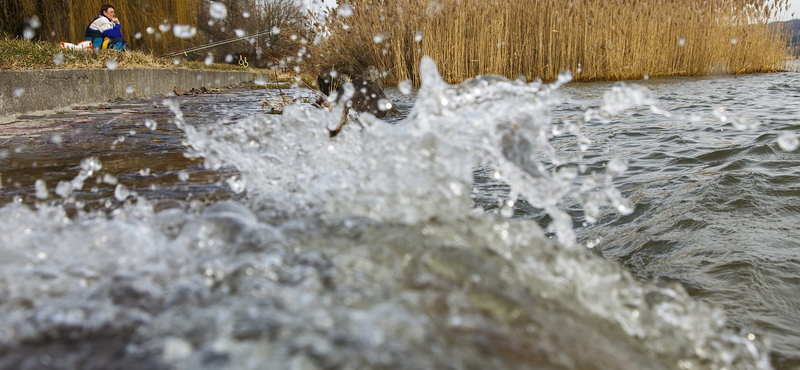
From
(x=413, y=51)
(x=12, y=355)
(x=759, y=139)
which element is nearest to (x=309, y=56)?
(x=413, y=51)

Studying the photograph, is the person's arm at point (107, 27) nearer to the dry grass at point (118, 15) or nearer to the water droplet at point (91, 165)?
the dry grass at point (118, 15)

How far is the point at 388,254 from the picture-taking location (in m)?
1.40

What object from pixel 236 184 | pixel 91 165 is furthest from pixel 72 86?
pixel 236 184

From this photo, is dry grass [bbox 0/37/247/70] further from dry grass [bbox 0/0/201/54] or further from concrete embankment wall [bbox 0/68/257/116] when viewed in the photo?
dry grass [bbox 0/0/201/54]

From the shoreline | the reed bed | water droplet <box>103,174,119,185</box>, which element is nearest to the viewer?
water droplet <box>103,174,119,185</box>

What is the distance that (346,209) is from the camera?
1.80 meters

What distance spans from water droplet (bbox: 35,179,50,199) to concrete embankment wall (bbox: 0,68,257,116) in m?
2.71

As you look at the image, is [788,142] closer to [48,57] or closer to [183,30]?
[48,57]

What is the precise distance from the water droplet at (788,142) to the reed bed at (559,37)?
6.45 meters

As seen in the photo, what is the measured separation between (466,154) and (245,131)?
169 cm

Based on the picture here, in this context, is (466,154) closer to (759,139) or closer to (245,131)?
(245,131)

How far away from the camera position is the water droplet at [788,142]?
3980 mm

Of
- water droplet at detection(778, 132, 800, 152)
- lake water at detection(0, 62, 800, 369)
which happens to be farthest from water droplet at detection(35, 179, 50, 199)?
water droplet at detection(778, 132, 800, 152)

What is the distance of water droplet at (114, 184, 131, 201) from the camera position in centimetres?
232
